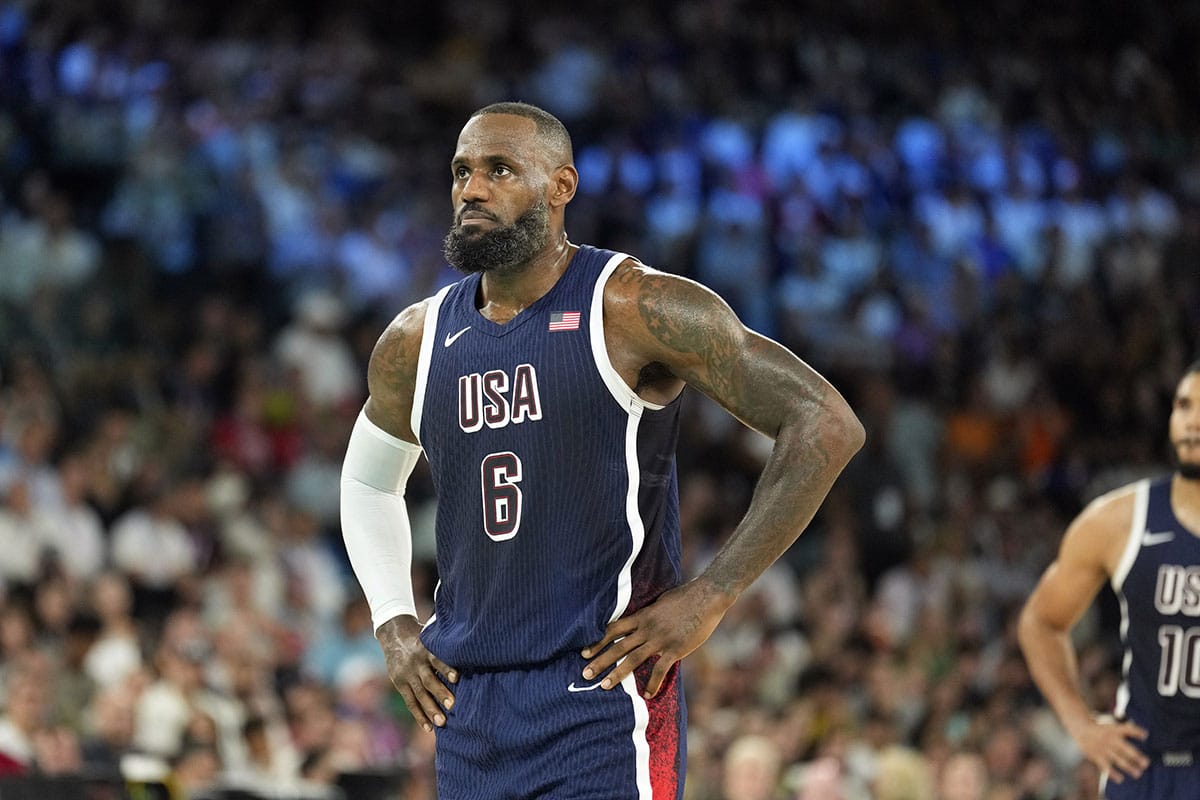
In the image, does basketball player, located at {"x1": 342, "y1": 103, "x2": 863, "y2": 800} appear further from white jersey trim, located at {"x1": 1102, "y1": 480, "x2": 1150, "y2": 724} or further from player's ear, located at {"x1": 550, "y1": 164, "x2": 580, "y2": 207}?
white jersey trim, located at {"x1": 1102, "y1": 480, "x2": 1150, "y2": 724}

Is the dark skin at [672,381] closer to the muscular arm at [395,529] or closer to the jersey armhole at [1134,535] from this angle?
the muscular arm at [395,529]

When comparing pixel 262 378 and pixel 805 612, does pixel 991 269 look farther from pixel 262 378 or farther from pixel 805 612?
pixel 262 378

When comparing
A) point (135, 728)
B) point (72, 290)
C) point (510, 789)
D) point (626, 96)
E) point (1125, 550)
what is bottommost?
point (135, 728)

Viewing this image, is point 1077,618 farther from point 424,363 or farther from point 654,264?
point 654,264

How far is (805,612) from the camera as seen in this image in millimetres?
13750

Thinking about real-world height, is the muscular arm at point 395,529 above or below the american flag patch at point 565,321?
below

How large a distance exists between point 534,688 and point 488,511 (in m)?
0.44

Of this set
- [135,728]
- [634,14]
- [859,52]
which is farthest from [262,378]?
[859,52]

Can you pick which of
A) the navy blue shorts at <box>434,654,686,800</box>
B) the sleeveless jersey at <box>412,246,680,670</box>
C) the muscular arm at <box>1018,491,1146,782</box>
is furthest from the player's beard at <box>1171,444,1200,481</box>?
the navy blue shorts at <box>434,654,686,800</box>

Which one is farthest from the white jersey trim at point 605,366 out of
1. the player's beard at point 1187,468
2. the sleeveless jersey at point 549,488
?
the player's beard at point 1187,468

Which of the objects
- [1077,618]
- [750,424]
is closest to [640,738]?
[750,424]

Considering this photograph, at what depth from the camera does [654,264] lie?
16250 millimetres

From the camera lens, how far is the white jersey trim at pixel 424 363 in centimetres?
469

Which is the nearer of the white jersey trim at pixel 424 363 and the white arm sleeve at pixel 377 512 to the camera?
the white jersey trim at pixel 424 363
